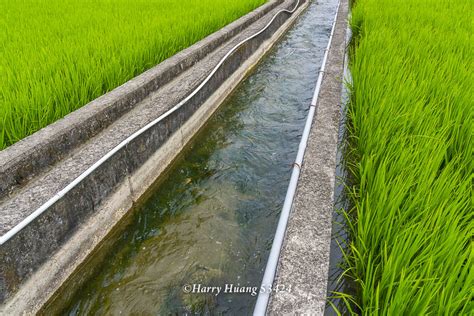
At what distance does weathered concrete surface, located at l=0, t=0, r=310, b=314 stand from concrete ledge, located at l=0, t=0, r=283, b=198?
0.24ft

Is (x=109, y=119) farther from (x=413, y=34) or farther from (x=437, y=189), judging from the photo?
(x=413, y=34)

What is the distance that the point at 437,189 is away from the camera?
4.73 feet

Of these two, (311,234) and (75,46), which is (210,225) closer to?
(311,234)

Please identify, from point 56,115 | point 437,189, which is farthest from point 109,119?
point 437,189

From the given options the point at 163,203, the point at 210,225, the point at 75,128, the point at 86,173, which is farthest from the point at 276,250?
the point at 75,128

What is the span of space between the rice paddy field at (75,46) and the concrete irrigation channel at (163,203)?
206 mm

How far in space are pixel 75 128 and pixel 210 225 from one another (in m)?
1.04

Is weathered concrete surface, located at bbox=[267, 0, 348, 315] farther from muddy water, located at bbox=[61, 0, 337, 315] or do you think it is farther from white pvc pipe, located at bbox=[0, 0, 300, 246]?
white pvc pipe, located at bbox=[0, 0, 300, 246]

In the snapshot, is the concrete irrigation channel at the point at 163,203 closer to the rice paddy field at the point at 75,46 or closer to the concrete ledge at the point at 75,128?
the concrete ledge at the point at 75,128

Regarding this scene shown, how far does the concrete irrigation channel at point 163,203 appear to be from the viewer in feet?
4.88

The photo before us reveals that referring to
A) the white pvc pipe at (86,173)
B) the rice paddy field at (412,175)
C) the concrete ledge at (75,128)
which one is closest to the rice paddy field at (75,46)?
the concrete ledge at (75,128)

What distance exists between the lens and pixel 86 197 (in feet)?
6.06

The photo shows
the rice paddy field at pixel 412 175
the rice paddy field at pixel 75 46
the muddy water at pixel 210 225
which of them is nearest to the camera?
the rice paddy field at pixel 412 175

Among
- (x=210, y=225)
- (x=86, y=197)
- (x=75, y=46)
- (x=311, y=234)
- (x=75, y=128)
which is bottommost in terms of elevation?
(x=210, y=225)
